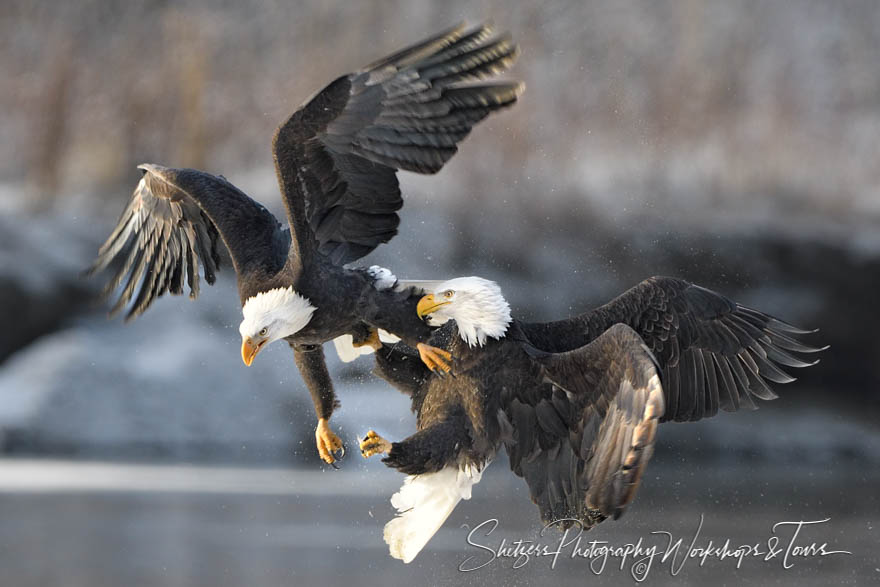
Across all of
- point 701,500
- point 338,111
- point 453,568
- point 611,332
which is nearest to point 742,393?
point 611,332

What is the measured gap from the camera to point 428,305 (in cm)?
481

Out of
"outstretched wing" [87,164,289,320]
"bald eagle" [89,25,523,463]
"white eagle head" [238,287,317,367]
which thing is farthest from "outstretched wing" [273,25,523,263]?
"outstretched wing" [87,164,289,320]

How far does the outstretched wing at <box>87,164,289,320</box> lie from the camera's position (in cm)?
534

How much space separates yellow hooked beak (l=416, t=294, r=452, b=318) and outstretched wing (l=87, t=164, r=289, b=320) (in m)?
0.75

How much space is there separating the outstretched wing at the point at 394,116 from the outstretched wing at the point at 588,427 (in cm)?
90

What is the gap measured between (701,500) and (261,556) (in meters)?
4.19

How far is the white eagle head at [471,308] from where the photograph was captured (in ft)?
15.5

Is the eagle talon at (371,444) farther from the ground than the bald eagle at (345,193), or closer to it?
closer to it

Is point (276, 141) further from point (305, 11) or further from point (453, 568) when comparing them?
point (305, 11)

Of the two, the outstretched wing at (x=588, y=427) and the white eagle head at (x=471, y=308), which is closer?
the outstretched wing at (x=588, y=427)

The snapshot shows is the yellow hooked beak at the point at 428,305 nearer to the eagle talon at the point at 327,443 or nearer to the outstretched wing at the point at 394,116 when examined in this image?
the outstretched wing at the point at 394,116

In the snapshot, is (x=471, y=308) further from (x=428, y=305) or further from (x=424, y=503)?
(x=424, y=503)

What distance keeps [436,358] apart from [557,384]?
1.55ft

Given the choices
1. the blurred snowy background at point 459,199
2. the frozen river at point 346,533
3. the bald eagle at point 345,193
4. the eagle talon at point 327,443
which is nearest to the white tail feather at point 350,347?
the bald eagle at point 345,193
